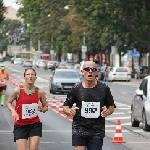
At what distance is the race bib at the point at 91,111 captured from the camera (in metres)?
10.3

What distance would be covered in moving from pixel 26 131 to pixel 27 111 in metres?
0.31

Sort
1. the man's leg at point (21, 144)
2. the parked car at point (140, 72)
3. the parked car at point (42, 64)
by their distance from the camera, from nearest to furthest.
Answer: the man's leg at point (21, 144) → the parked car at point (140, 72) → the parked car at point (42, 64)

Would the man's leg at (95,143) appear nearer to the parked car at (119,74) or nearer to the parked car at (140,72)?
the parked car at (119,74)

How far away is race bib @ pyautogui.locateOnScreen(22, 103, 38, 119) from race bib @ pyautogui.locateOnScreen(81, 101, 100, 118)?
1.52 m

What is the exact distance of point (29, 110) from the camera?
38.4 feet

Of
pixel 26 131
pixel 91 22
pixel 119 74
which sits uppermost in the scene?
pixel 91 22

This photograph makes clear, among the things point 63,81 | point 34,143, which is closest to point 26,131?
point 34,143

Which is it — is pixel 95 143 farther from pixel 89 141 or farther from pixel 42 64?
pixel 42 64

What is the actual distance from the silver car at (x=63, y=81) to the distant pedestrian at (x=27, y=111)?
31737 millimetres

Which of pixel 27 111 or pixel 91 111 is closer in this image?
pixel 91 111

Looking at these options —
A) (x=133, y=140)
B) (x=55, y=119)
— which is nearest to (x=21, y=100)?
(x=133, y=140)

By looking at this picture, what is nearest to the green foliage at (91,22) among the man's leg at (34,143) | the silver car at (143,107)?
the silver car at (143,107)

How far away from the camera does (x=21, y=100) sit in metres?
11.9

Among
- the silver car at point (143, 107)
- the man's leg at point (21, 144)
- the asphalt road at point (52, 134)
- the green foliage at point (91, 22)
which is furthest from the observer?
the green foliage at point (91, 22)
